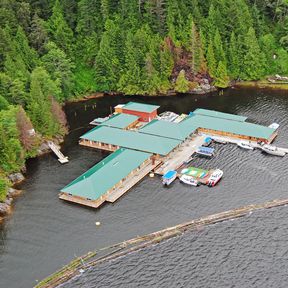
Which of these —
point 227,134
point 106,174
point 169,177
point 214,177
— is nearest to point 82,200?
point 106,174

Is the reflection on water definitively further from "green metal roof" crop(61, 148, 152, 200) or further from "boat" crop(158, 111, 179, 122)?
"boat" crop(158, 111, 179, 122)

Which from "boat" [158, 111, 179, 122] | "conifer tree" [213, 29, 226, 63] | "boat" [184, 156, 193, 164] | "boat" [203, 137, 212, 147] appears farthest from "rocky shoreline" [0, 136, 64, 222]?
"conifer tree" [213, 29, 226, 63]

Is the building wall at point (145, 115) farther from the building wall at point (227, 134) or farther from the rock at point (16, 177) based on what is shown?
the rock at point (16, 177)

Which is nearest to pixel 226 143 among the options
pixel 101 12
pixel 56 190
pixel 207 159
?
pixel 207 159

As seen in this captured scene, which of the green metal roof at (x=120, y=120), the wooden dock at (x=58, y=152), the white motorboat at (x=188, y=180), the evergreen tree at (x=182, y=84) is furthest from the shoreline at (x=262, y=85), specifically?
the wooden dock at (x=58, y=152)

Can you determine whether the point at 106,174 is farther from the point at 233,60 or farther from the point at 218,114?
the point at 233,60

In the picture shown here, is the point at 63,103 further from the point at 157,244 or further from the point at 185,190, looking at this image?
the point at 157,244
